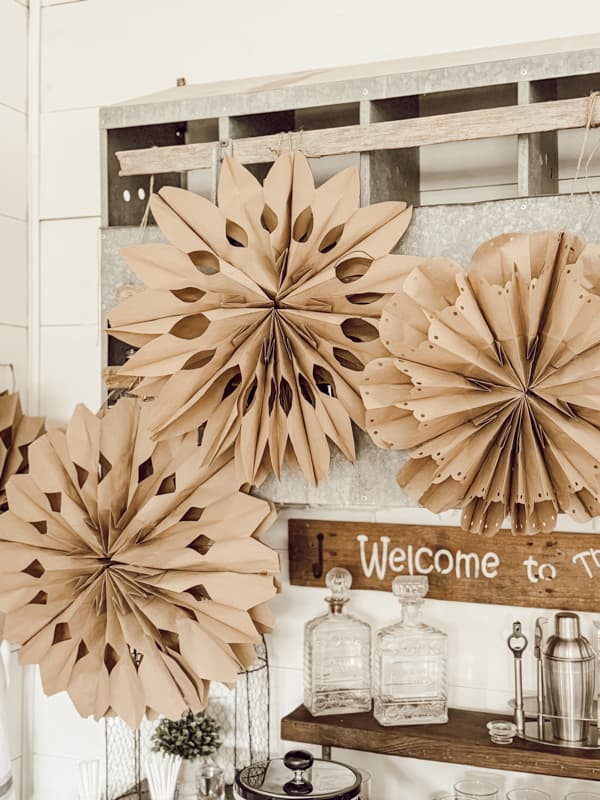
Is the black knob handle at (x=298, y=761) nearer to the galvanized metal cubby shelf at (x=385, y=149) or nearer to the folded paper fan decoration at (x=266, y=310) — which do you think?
the galvanized metal cubby shelf at (x=385, y=149)

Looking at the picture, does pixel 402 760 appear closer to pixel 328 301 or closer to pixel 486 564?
pixel 486 564

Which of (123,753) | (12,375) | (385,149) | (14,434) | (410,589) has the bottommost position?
(123,753)

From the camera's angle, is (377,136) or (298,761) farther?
(298,761)

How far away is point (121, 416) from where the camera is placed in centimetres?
143

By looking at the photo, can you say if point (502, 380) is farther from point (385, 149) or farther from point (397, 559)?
point (397, 559)

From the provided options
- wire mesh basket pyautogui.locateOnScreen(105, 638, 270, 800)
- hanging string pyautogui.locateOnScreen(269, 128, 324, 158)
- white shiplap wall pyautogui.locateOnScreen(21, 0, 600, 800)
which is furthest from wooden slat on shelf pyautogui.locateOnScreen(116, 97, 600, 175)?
wire mesh basket pyautogui.locateOnScreen(105, 638, 270, 800)

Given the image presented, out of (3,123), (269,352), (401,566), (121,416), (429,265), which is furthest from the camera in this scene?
(3,123)

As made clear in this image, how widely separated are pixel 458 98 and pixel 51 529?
0.93m

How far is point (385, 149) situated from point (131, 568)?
28.2 inches

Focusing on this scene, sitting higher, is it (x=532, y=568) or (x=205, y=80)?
(x=205, y=80)

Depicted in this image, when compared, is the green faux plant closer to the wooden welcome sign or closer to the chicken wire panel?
the chicken wire panel

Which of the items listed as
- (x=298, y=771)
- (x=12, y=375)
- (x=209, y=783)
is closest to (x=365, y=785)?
(x=298, y=771)

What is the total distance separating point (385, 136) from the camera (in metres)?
1.29

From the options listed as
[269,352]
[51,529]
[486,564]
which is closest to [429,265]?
[269,352]
